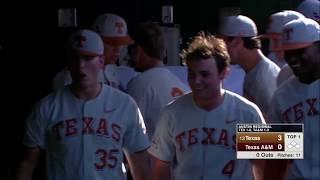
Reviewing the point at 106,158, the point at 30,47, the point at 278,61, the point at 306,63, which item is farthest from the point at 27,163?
the point at 30,47

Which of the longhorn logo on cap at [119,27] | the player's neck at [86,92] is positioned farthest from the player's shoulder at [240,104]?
the longhorn logo on cap at [119,27]

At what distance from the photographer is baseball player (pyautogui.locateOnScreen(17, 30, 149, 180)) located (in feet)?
7.53

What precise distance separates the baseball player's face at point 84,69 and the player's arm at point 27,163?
275 mm

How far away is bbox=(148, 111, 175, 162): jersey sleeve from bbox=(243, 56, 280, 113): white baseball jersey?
60 centimetres

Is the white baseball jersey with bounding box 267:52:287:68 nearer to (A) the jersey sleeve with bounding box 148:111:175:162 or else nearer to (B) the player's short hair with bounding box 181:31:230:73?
(B) the player's short hair with bounding box 181:31:230:73

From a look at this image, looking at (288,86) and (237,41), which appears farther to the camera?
(237,41)

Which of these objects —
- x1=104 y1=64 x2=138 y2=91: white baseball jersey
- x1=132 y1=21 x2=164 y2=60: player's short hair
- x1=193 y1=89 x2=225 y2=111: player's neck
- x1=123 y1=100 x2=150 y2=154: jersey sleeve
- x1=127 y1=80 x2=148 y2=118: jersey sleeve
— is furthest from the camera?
x1=104 y1=64 x2=138 y2=91: white baseball jersey

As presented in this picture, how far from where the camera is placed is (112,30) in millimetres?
3355

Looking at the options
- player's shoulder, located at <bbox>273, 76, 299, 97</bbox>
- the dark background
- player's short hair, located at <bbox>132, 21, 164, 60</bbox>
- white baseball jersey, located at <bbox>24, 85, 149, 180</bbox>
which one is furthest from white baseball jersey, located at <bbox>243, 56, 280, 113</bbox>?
the dark background

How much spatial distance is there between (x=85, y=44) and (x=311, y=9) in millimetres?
1450

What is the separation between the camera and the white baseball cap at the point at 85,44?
233 centimetres

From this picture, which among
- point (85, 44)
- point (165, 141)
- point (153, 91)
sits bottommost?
point (165, 141)

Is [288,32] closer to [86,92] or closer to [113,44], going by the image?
[86,92]

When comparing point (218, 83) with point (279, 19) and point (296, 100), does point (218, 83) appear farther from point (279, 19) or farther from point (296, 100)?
point (279, 19)
